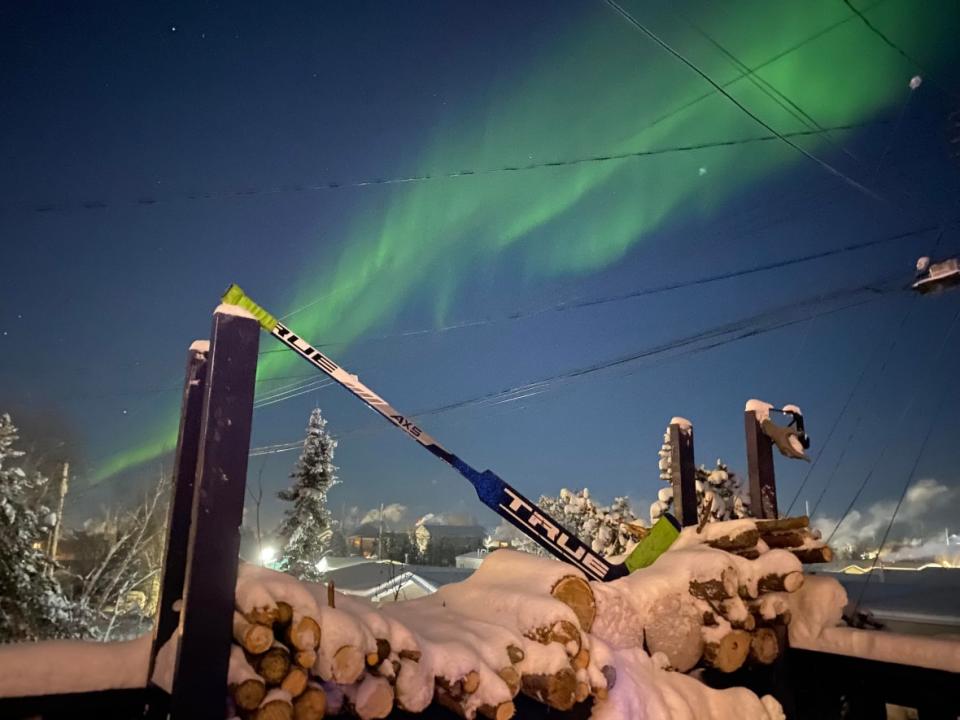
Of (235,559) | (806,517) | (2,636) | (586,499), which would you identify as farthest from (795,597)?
(2,636)

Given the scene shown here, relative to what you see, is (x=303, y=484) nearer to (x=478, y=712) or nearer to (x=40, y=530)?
(x=40, y=530)

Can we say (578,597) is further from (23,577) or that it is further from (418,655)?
(23,577)

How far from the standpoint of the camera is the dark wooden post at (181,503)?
439 centimetres

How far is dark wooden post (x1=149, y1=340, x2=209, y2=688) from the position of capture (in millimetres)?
4395

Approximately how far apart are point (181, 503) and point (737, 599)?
494 cm

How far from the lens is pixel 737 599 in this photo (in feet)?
19.6

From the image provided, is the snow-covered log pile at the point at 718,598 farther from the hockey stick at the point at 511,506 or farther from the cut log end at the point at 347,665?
the cut log end at the point at 347,665

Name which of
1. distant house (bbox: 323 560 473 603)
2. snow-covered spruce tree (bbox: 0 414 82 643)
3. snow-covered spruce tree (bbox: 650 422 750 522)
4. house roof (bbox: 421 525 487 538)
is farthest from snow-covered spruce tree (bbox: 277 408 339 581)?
house roof (bbox: 421 525 487 538)

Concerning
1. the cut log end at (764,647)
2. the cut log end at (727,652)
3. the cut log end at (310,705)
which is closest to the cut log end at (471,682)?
the cut log end at (310,705)

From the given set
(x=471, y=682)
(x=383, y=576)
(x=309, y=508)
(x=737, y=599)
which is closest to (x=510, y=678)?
(x=471, y=682)

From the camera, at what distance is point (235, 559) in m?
3.65

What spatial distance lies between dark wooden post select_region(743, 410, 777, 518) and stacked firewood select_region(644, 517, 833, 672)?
2.39ft

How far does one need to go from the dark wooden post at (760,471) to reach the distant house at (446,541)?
5445 centimetres

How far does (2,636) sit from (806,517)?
2010 cm
